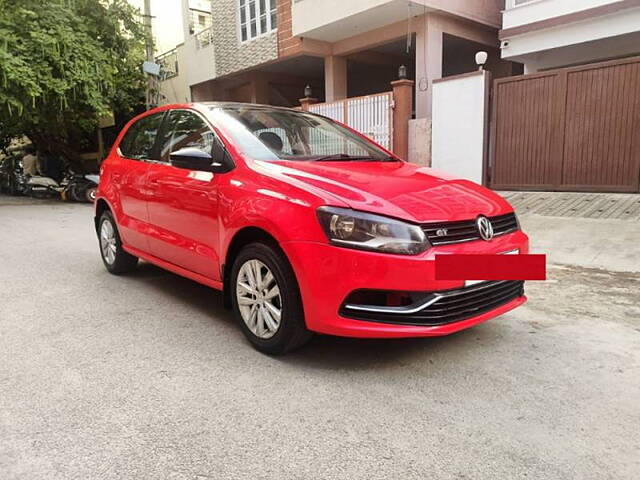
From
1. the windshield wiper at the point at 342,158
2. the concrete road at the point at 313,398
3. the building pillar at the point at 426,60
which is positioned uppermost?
the building pillar at the point at 426,60

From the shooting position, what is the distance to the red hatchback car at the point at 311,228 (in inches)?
106

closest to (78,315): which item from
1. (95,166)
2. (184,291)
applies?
(184,291)

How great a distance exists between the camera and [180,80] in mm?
20359

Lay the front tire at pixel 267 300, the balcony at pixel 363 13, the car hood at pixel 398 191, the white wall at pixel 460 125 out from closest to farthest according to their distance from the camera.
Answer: the car hood at pixel 398 191
the front tire at pixel 267 300
the white wall at pixel 460 125
the balcony at pixel 363 13

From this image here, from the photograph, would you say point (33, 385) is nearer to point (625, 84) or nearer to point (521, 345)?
point (521, 345)

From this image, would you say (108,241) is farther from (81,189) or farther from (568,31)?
(568,31)

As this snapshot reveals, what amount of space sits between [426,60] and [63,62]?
910 centimetres

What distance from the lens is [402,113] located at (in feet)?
37.1

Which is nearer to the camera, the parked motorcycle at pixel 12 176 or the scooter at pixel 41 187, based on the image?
the scooter at pixel 41 187

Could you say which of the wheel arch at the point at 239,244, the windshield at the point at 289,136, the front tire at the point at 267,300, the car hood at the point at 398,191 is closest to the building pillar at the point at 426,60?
the windshield at the point at 289,136

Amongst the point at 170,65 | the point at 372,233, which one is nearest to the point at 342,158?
the point at 372,233

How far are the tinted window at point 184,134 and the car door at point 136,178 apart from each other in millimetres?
196

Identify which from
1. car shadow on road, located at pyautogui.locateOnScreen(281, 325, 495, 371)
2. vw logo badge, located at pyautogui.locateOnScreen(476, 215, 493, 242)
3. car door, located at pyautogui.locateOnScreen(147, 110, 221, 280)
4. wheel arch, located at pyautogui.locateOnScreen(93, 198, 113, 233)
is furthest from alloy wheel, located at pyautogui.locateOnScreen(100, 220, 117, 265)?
vw logo badge, located at pyautogui.locateOnScreen(476, 215, 493, 242)

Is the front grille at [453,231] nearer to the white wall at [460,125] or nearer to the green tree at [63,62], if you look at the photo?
the white wall at [460,125]
